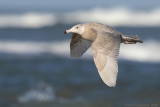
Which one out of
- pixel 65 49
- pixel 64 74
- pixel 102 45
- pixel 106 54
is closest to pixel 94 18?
pixel 65 49

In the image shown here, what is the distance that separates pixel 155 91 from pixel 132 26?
16.7 m

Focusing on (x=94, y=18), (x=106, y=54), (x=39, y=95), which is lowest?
(x=94, y=18)

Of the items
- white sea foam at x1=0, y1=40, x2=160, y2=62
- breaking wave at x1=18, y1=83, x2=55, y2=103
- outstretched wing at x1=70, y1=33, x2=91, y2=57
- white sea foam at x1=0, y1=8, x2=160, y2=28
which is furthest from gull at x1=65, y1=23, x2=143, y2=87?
white sea foam at x1=0, y1=8, x2=160, y2=28

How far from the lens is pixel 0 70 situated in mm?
15930

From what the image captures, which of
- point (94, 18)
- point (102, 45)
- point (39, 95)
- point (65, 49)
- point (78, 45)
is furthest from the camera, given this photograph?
point (94, 18)

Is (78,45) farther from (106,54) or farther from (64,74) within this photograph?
(64,74)

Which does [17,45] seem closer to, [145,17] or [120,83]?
[120,83]

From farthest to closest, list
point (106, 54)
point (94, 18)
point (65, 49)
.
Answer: point (94, 18) < point (65, 49) < point (106, 54)

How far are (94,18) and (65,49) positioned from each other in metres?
12.5

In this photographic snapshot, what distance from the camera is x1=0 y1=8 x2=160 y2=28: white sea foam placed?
31516 millimetres

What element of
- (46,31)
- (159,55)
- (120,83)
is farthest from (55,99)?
(46,31)

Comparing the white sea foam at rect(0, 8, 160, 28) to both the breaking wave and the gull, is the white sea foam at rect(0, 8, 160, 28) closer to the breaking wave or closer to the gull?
the breaking wave

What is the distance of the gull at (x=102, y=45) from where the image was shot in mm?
7062

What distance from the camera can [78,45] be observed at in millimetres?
8352
